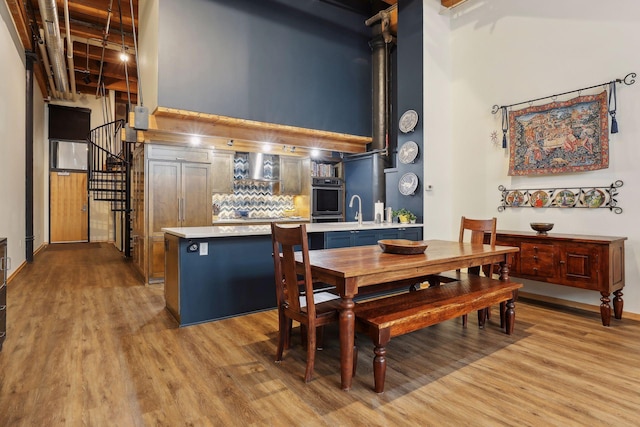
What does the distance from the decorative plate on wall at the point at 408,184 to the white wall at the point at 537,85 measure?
11.7 inches

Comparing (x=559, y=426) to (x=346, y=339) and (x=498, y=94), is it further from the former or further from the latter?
(x=498, y=94)

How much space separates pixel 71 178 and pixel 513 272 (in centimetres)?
1127

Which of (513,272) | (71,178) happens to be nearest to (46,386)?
(513,272)

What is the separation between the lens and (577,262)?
11.7ft

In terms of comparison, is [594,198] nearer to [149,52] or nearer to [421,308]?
[421,308]

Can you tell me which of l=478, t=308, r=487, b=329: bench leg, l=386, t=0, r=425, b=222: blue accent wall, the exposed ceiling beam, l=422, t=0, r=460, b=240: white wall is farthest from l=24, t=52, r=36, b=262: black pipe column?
l=478, t=308, r=487, b=329: bench leg

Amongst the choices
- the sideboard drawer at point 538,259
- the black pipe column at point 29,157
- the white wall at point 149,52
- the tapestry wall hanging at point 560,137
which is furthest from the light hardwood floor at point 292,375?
the black pipe column at point 29,157

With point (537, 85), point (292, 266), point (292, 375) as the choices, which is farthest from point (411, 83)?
point (292, 375)

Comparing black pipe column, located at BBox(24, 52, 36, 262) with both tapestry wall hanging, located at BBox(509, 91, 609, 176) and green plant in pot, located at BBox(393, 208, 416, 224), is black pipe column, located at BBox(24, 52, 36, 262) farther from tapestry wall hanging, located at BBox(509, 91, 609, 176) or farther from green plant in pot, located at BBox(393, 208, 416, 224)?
tapestry wall hanging, located at BBox(509, 91, 609, 176)

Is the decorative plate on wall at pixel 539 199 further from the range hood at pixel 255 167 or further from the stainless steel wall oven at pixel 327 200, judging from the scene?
the range hood at pixel 255 167

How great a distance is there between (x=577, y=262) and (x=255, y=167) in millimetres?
4974

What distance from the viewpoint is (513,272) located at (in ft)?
13.3

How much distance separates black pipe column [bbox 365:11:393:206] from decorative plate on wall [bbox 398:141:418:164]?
35.3 inches

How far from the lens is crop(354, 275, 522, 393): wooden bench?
2.20m
